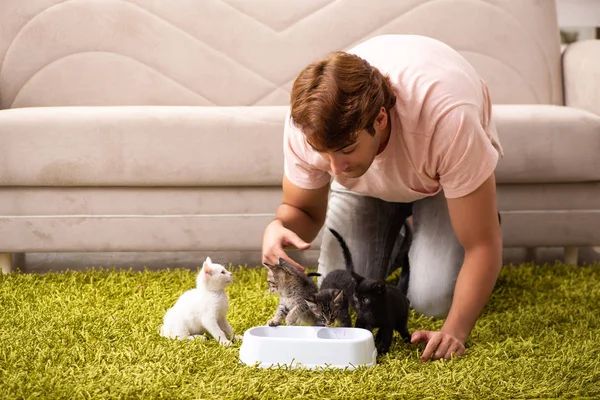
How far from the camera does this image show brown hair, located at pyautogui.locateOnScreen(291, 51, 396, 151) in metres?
1.28

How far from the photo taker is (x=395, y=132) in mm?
1497

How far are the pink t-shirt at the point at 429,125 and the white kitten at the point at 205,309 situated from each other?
35cm

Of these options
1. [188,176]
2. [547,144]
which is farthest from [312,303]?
[547,144]

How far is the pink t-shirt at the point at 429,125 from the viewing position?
4.65ft

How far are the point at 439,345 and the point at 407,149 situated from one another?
0.43 meters

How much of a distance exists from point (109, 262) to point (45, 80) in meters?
0.78

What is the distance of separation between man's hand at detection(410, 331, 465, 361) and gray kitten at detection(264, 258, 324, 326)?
227mm

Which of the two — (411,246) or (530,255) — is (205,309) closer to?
(411,246)

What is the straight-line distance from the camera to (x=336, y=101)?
1281mm

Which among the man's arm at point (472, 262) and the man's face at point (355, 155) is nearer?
the man's face at point (355, 155)

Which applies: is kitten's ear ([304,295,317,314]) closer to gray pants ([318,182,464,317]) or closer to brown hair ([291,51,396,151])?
brown hair ([291,51,396,151])

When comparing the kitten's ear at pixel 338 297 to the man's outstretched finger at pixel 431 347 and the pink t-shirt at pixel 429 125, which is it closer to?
the man's outstretched finger at pixel 431 347

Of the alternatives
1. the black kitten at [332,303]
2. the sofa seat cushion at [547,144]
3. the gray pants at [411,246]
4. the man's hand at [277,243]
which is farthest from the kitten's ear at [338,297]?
the sofa seat cushion at [547,144]

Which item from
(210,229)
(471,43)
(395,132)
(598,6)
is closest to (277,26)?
(471,43)
